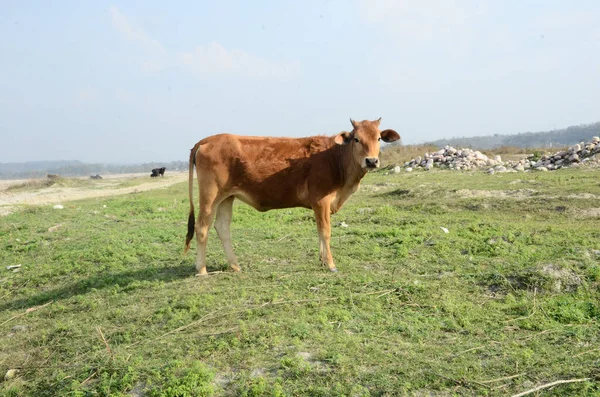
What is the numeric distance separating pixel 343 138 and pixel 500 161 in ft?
66.1

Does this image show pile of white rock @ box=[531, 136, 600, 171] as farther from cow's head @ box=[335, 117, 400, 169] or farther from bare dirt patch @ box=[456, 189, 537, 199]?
cow's head @ box=[335, 117, 400, 169]

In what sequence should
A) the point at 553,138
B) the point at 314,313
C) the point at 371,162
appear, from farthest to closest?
the point at 553,138 < the point at 371,162 < the point at 314,313

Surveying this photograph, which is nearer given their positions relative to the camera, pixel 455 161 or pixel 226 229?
pixel 226 229

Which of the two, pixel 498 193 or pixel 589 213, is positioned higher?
pixel 498 193

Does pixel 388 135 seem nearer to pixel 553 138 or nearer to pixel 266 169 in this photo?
pixel 266 169

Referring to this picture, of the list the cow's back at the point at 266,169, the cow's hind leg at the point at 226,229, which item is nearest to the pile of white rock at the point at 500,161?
the cow's back at the point at 266,169

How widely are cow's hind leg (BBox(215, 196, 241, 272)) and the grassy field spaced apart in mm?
344

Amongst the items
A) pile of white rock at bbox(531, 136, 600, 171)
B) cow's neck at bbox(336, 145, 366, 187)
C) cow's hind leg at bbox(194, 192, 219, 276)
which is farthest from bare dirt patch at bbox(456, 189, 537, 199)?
cow's hind leg at bbox(194, 192, 219, 276)

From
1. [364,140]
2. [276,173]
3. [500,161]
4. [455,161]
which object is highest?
[364,140]

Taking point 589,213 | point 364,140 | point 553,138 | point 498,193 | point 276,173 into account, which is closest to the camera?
point 364,140

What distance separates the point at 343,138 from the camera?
7.45m

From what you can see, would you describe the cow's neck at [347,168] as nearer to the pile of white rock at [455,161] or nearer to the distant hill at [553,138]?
the pile of white rock at [455,161]

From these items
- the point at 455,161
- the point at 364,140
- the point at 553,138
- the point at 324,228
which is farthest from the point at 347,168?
the point at 553,138

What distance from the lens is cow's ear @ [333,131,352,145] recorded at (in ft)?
24.1
